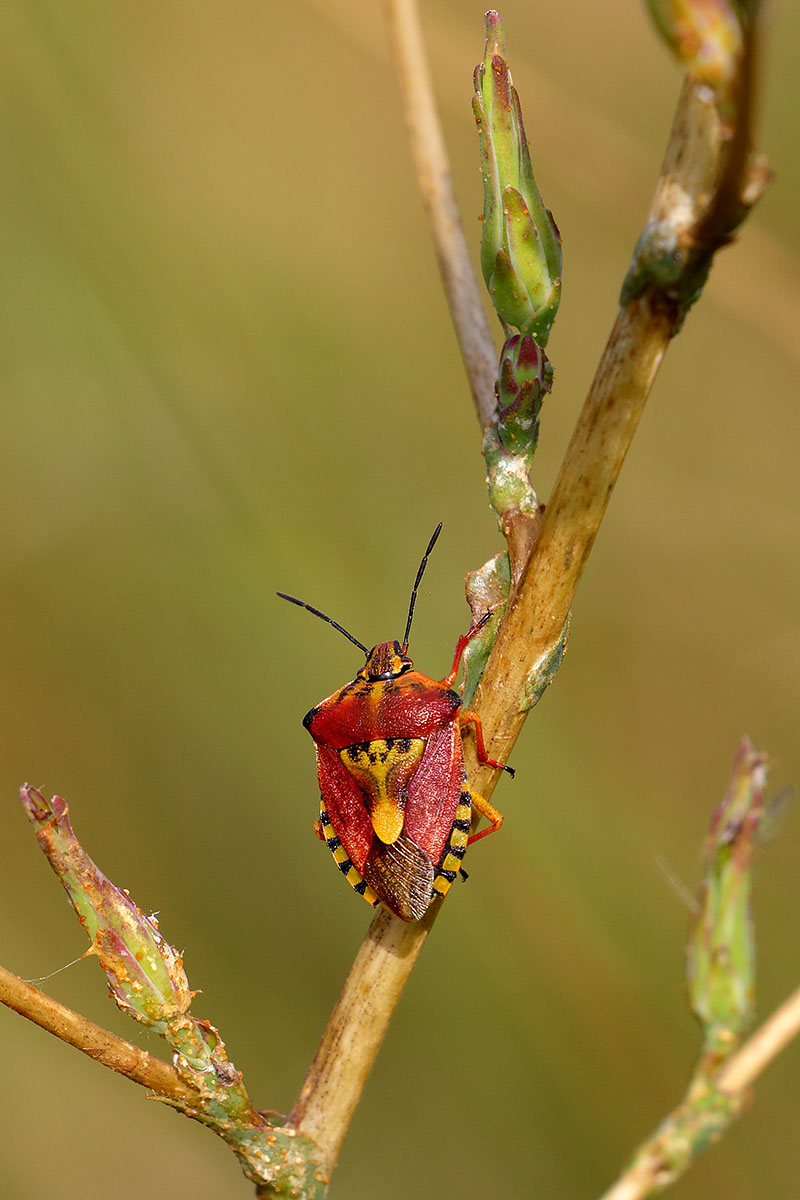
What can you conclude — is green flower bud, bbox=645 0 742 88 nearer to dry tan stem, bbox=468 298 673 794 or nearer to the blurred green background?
dry tan stem, bbox=468 298 673 794

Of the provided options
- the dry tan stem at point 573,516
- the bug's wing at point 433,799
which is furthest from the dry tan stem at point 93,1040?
the bug's wing at point 433,799

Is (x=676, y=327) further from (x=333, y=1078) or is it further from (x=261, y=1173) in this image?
(x=261, y=1173)

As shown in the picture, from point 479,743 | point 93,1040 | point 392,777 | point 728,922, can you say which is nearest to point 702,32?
point 728,922

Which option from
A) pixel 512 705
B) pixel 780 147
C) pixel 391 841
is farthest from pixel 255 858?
pixel 780 147

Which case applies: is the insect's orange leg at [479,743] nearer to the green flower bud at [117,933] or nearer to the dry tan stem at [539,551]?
the dry tan stem at [539,551]

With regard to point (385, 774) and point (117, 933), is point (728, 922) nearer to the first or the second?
point (117, 933)

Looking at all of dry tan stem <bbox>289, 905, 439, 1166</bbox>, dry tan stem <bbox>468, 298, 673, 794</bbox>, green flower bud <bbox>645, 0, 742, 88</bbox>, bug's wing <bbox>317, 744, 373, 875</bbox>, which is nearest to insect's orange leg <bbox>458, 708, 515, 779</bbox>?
dry tan stem <bbox>468, 298, 673, 794</bbox>
